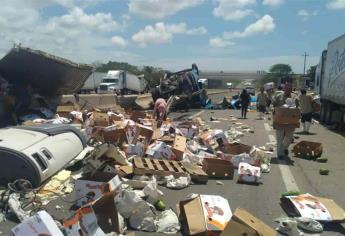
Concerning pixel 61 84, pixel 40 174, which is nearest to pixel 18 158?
pixel 40 174

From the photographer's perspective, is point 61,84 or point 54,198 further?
point 61,84

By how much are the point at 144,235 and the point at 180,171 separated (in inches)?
123

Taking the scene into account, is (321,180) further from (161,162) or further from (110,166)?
(110,166)

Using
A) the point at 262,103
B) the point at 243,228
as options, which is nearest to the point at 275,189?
the point at 243,228

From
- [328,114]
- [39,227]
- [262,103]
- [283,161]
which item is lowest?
[262,103]

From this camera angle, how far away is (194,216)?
5.89m

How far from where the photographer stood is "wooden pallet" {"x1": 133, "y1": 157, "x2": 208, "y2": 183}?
8656 millimetres

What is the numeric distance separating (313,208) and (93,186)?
2978 millimetres

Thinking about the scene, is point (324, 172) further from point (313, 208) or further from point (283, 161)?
point (313, 208)

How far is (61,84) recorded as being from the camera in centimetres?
1997

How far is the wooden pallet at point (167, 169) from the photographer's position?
866 cm

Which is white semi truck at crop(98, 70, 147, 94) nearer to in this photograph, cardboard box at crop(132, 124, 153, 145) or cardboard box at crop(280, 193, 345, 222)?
cardboard box at crop(132, 124, 153, 145)

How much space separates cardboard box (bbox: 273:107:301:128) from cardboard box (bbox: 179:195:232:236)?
5.89 meters

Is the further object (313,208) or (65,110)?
(65,110)
